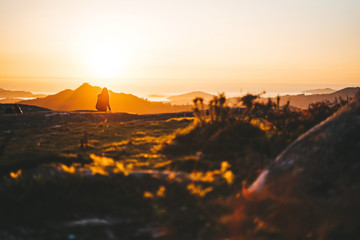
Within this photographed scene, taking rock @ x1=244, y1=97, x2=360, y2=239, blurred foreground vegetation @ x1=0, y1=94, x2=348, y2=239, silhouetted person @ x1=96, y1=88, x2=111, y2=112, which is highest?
silhouetted person @ x1=96, y1=88, x2=111, y2=112

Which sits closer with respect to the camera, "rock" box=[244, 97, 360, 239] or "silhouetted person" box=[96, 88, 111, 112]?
"rock" box=[244, 97, 360, 239]

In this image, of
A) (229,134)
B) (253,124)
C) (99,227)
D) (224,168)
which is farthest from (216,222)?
(253,124)

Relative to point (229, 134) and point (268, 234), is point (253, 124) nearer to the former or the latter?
point (229, 134)

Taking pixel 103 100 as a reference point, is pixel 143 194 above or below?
below

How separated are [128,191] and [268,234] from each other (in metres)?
2.11

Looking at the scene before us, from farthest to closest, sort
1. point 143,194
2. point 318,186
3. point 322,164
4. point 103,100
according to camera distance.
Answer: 1. point 103,100
2. point 143,194
3. point 322,164
4. point 318,186

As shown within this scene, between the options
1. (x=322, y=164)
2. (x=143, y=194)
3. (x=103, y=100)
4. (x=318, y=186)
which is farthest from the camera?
(x=103, y=100)

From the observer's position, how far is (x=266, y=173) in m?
3.87

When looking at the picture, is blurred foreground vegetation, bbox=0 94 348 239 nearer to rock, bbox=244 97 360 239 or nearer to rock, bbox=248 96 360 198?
rock, bbox=244 97 360 239

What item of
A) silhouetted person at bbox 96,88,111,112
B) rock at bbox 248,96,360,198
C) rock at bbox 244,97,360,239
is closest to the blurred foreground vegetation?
rock at bbox 244,97,360,239

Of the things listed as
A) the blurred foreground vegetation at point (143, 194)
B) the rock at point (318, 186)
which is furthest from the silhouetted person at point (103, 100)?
the rock at point (318, 186)

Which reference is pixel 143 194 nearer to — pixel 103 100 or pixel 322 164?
pixel 322 164

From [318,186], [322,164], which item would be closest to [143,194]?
[318,186]

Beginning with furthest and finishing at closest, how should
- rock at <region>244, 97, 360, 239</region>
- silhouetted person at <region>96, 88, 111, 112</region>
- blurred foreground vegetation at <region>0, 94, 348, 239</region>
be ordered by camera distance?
silhouetted person at <region>96, 88, 111, 112</region> < blurred foreground vegetation at <region>0, 94, 348, 239</region> < rock at <region>244, 97, 360, 239</region>
